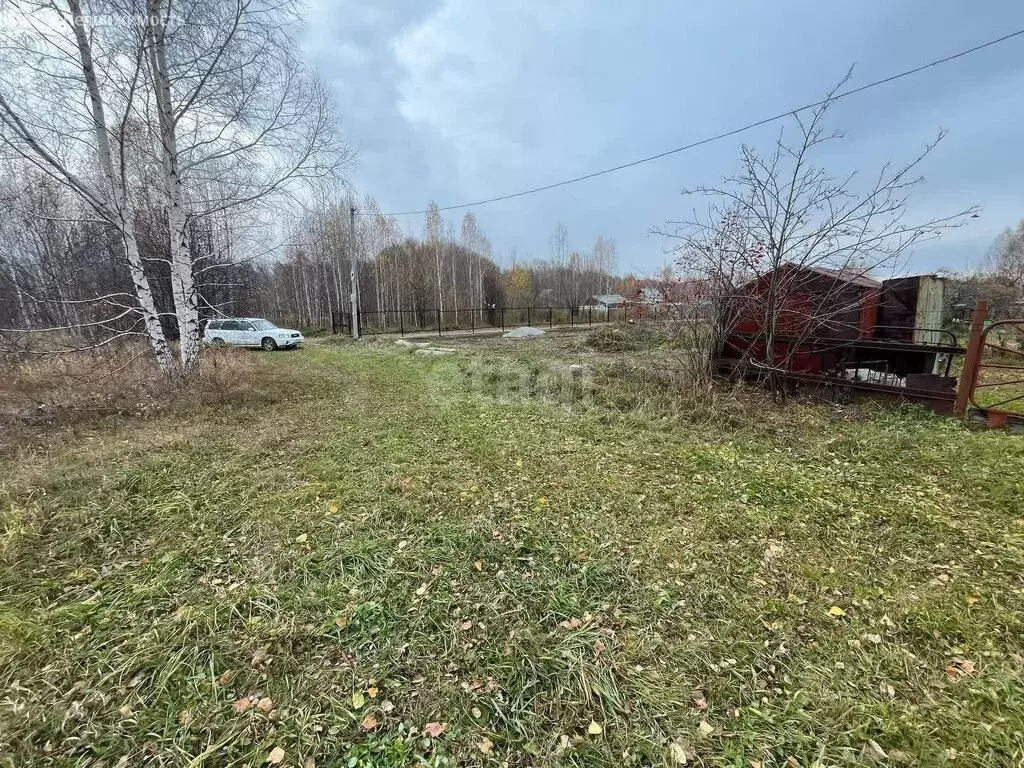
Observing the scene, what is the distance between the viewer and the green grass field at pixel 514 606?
1.49 meters

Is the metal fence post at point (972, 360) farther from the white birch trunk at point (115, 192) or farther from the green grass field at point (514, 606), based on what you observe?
the white birch trunk at point (115, 192)

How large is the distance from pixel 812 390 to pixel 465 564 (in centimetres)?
570

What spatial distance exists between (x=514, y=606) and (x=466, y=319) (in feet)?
79.5

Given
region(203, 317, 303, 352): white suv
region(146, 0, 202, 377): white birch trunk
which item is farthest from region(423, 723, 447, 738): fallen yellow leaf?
region(203, 317, 303, 352): white suv

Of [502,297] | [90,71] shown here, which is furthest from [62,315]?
[502,297]

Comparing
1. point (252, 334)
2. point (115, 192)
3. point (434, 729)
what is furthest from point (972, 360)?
point (252, 334)

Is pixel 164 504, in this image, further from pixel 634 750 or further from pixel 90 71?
Result: pixel 90 71

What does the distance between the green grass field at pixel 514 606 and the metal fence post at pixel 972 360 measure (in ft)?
1.87

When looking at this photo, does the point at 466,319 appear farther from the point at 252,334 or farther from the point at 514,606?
the point at 514,606

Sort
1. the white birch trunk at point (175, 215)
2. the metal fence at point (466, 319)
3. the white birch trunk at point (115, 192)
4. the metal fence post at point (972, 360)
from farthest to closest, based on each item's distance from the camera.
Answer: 1. the metal fence at point (466, 319)
2. the white birch trunk at point (175, 215)
3. the white birch trunk at point (115, 192)
4. the metal fence post at point (972, 360)

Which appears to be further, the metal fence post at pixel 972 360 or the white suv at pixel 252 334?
the white suv at pixel 252 334

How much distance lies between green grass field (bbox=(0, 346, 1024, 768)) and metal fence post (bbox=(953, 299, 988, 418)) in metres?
0.57

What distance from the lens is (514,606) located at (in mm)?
2121

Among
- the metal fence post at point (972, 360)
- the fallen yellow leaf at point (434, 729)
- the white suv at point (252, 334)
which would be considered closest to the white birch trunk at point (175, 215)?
the fallen yellow leaf at point (434, 729)
